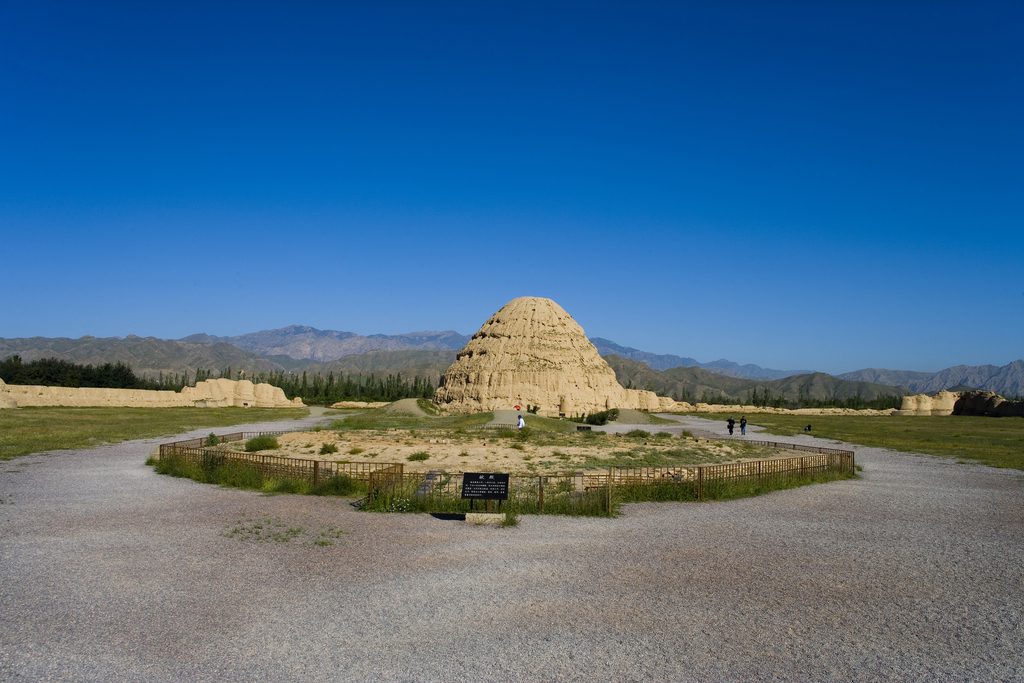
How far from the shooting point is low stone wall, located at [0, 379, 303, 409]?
57531 millimetres

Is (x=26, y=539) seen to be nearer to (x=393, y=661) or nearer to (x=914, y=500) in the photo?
(x=393, y=661)

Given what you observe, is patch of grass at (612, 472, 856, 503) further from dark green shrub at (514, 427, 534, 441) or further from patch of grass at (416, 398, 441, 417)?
patch of grass at (416, 398, 441, 417)

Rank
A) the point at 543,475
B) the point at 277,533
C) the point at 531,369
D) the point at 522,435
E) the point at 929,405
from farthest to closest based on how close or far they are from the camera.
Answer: the point at 929,405 < the point at 531,369 < the point at 522,435 < the point at 543,475 < the point at 277,533

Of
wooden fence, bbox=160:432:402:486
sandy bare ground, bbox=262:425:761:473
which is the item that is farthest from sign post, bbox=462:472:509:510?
sandy bare ground, bbox=262:425:761:473

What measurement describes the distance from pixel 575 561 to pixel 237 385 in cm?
8406

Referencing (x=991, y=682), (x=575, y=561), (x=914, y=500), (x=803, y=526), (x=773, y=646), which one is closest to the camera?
(x=991, y=682)

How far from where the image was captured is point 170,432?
128 feet

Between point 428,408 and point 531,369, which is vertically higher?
point 531,369

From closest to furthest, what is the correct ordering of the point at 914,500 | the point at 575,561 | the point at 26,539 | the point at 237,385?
the point at 575,561
the point at 26,539
the point at 914,500
the point at 237,385

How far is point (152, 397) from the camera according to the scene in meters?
71.2

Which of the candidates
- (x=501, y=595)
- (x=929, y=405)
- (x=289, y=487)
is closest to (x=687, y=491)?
(x=501, y=595)

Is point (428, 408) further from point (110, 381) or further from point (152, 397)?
point (110, 381)

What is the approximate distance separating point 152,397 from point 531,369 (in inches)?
1705

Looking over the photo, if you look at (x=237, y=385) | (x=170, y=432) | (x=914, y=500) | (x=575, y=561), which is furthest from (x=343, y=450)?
(x=237, y=385)
